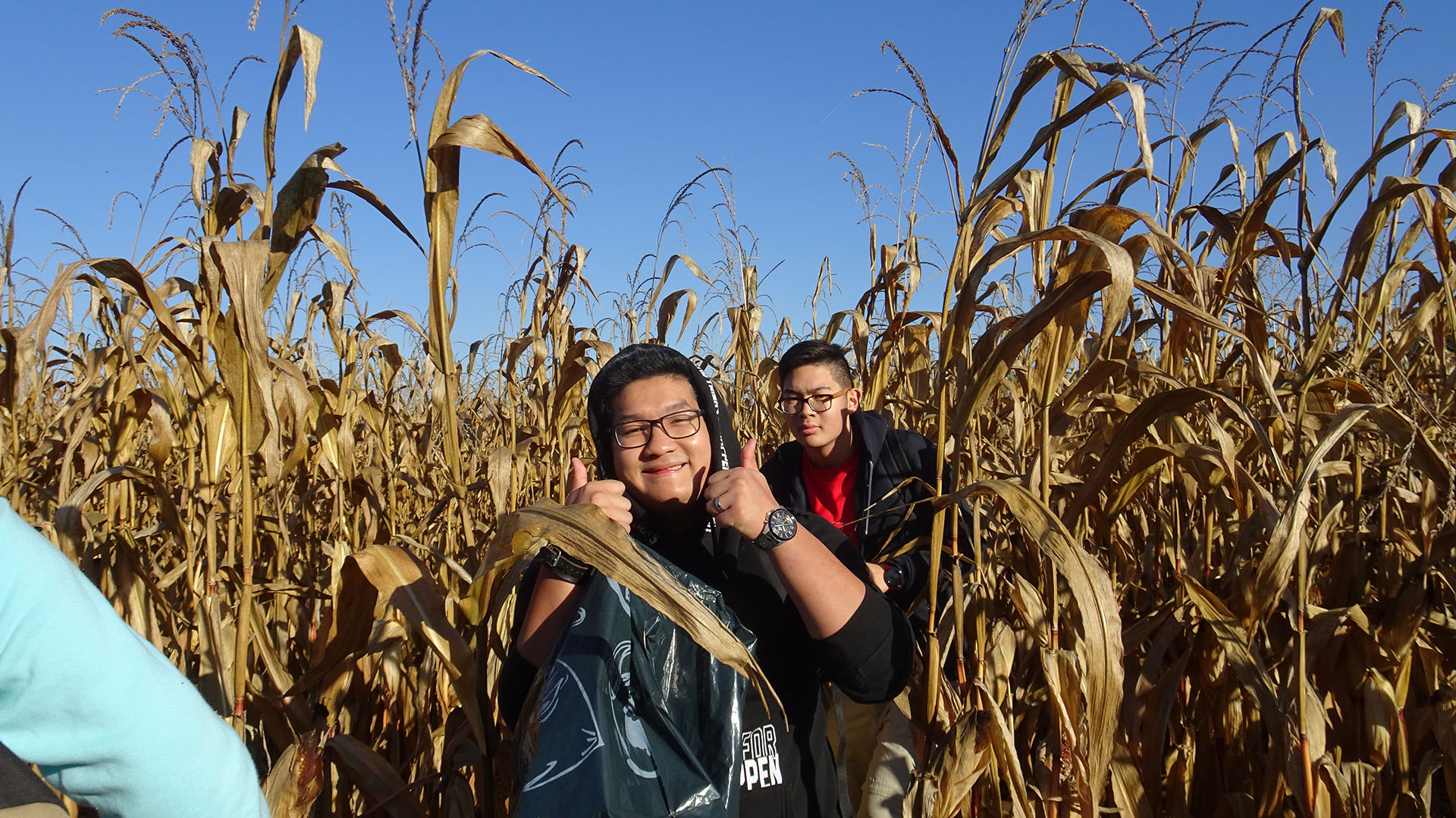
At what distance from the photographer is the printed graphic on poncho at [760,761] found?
1486mm

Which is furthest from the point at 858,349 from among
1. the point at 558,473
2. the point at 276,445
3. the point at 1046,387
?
the point at 276,445

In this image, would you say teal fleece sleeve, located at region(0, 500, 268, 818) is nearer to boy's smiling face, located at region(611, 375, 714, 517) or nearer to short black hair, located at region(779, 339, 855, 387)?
boy's smiling face, located at region(611, 375, 714, 517)

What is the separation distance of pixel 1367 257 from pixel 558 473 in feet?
7.96

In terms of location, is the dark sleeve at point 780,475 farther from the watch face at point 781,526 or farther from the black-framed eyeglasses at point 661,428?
the watch face at point 781,526

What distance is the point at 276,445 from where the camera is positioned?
64.2 inches

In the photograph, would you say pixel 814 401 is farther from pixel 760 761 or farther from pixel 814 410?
pixel 760 761

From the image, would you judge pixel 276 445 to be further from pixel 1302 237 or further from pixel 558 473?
pixel 1302 237

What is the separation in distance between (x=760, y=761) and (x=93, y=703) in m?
1.08

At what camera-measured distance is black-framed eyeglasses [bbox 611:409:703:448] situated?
1.66m

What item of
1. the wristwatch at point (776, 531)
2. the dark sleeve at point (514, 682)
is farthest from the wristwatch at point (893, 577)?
the dark sleeve at point (514, 682)

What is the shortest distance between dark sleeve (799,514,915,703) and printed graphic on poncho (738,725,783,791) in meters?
0.18

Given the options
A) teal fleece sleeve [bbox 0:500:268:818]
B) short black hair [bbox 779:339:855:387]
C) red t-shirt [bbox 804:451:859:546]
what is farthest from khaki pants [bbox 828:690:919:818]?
short black hair [bbox 779:339:855:387]

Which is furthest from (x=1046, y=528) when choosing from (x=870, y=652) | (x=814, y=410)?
(x=814, y=410)

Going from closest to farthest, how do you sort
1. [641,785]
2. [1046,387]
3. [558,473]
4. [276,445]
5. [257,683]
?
1. [641,785]
2. [1046,387]
3. [276,445]
4. [257,683]
5. [558,473]
